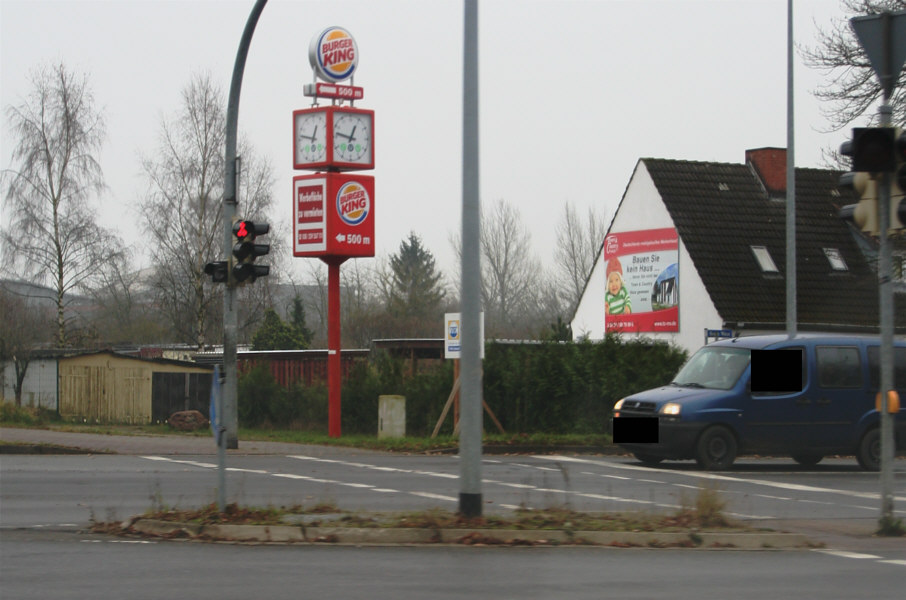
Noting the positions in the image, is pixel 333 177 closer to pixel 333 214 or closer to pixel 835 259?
pixel 333 214

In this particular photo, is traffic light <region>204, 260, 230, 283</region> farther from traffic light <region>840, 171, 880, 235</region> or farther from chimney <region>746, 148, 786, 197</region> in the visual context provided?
chimney <region>746, 148, 786, 197</region>

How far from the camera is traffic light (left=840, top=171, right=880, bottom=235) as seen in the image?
10587 millimetres

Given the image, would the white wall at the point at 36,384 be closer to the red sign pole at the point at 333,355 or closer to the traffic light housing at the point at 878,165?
the red sign pole at the point at 333,355

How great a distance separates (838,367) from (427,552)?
37.1ft

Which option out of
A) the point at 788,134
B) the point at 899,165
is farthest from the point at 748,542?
the point at 788,134

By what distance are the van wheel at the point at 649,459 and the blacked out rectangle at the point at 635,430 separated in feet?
1.72

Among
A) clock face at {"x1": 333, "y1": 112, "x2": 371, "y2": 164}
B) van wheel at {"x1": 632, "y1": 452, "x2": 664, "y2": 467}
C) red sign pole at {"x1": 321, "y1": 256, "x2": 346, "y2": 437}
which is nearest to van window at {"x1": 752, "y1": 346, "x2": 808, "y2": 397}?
van wheel at {"x1": 632, "y1": 452, "x2": 664, "y2": 467}

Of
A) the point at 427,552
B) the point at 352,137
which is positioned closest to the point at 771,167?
the point at 352,137

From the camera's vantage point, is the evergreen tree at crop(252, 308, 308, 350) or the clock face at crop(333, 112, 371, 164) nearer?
the clock face at crop(333, 112, 371, 164)

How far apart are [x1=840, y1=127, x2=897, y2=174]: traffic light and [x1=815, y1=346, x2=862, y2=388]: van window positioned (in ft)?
28.4

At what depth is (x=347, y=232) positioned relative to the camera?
27.5 metres

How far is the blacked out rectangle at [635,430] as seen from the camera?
18.0 metres

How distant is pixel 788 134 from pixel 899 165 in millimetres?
15720

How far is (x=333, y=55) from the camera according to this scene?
27984 millimetres
